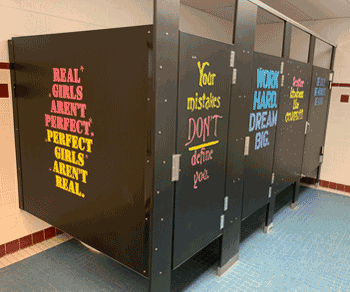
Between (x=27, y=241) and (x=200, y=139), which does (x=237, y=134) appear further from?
(x=27, y=241)

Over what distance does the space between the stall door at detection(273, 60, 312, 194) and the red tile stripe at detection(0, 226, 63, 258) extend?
95.8 inches

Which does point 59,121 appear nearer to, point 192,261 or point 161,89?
point 161,89

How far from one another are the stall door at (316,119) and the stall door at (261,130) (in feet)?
3.97

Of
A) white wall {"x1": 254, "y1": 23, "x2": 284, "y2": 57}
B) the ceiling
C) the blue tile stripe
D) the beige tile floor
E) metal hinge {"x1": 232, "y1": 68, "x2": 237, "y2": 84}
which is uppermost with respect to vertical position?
the ceiling

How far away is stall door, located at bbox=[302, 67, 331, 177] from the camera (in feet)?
12.8

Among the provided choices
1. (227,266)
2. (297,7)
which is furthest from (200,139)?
(297,7)

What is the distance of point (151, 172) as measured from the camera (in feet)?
5.18

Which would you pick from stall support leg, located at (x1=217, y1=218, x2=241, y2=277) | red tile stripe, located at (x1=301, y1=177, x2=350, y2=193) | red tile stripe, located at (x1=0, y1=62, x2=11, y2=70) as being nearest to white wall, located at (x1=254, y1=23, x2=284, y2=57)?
red tile stripe, located at (x1=301, y1=177, x2=350, y2=193)

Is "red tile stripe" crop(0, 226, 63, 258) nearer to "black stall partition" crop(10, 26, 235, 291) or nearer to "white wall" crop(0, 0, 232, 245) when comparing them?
"white wall" crop(0, 0, 232, 245)

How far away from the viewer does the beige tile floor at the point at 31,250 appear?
244 centimetres

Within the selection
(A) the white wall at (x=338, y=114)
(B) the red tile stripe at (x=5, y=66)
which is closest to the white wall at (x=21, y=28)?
(B) the red tile stripe at (x=5, y=66)

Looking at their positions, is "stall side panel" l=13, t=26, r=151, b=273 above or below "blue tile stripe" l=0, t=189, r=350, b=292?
above

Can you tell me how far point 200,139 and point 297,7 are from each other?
125 inches

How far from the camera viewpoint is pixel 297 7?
13.1 ft
